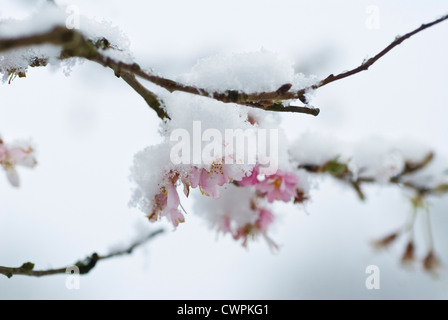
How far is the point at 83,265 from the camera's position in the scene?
2.61 ft

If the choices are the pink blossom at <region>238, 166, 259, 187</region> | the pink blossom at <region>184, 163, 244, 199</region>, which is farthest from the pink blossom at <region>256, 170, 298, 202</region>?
the pink blossom at <region>184, 163, 244, 199</region>

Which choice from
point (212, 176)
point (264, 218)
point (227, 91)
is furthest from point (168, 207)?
point (264, 218)

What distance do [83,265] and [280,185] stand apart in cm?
41

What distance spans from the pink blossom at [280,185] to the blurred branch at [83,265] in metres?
0.28

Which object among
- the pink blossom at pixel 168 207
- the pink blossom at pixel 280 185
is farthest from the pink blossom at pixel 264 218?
the pink blossom at pixel 168 207

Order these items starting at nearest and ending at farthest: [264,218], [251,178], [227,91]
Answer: [227,91]
[251,178]
[264,218]

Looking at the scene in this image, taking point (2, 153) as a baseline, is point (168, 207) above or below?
below

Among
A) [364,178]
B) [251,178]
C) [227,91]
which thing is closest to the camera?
[227,91]

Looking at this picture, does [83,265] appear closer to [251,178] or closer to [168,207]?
[168,207]

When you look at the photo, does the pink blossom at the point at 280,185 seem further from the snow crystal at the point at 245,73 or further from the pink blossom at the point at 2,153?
the pink blossom at the point at 2,153

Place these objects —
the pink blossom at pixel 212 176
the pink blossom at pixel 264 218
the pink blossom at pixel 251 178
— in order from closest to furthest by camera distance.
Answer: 1. the pink blossom at pixel 212 176
2. the pink blossom at pixel 251 178
3. the pink blossom at pixel 264 218

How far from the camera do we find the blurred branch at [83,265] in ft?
2.33
